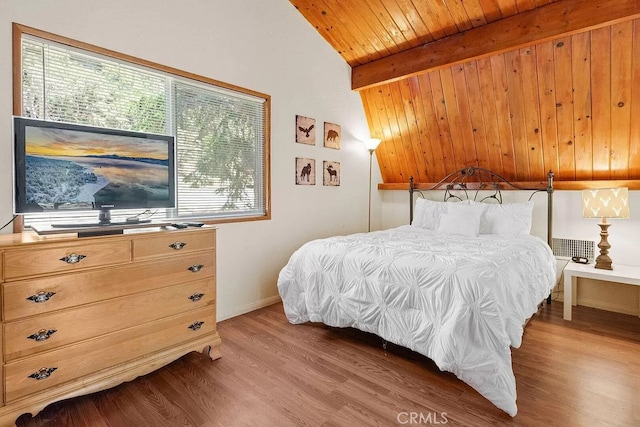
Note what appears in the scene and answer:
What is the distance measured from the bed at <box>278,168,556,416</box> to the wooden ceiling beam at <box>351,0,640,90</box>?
4.73 ft

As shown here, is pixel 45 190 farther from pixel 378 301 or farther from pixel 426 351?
pixel 426 351

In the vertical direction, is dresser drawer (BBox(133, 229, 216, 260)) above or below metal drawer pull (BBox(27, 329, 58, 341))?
above

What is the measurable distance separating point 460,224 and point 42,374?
338 cm

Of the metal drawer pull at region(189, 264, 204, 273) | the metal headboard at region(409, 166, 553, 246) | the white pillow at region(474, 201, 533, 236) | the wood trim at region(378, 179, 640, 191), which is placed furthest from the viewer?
the metal headboard at region(409, 166, 553, 246)

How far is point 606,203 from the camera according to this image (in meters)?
2.95

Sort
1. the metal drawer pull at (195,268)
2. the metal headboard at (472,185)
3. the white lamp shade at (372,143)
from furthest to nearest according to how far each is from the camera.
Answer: the white lamp shade at (372,143)
the metal headboard at (472,185)
the metal drawer pull at (195,268)

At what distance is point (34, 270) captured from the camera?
1.56 m

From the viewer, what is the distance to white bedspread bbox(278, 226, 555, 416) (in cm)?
179

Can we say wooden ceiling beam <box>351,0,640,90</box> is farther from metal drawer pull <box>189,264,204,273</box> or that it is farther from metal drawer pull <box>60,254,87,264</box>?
metal drawer pull <box>60,254,87,264</box>

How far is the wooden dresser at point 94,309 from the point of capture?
5.03ft

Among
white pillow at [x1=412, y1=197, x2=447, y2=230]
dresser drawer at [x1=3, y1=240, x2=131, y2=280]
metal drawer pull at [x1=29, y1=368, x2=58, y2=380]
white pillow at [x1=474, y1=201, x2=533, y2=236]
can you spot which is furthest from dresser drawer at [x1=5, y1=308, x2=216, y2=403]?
white pillow at [x1=474, y1=201, x2=533, y2=236]

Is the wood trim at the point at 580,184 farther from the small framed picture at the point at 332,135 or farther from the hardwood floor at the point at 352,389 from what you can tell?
the small framed picture at the point at 332,135

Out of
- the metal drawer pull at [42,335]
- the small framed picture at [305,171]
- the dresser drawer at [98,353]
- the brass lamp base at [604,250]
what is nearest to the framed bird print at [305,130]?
the small framed picture at [305,171]

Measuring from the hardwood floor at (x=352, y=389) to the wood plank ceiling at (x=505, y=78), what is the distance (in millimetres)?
1807
